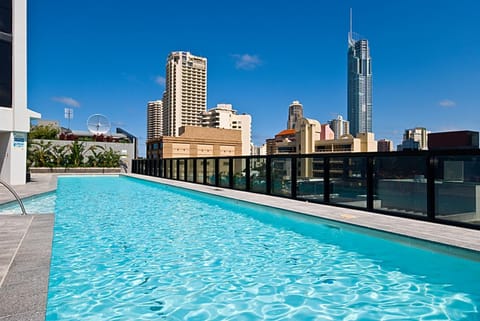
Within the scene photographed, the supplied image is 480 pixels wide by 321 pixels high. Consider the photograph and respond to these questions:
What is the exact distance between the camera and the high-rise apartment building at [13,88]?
39.9 ft

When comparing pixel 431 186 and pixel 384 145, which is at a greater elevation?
pixel 384 145

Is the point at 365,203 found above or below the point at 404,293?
above

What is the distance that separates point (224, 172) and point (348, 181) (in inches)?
265

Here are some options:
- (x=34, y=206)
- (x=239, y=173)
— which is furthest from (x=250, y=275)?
(x=239, y=173)

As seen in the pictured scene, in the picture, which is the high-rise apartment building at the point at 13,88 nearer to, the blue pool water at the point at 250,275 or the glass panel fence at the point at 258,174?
the blue pool water at the point at 250,275

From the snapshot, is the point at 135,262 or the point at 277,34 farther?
the point at 277,34

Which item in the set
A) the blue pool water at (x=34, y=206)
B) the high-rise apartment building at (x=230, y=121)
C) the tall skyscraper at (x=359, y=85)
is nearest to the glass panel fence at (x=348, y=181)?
the blue pool water at (x=34, y=206)

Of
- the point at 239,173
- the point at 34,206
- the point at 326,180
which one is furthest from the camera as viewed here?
the point at 239,173

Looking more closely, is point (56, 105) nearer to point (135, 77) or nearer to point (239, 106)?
point (135, 77)

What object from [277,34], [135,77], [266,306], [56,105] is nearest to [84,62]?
[135,77]

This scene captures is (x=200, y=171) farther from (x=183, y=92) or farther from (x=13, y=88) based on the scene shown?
(x=183, y=92)

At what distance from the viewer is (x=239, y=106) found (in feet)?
389

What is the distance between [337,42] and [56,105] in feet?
165

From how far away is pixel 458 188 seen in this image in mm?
5594
